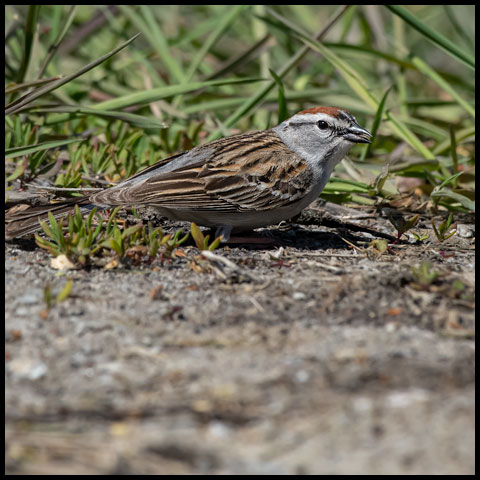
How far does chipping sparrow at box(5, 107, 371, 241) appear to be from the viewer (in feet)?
14.7

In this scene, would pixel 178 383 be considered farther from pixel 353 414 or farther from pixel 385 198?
pixel 385 198

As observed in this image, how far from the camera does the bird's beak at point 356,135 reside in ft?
16.6

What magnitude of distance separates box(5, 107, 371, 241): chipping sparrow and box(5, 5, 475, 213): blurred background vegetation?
52 centimetres

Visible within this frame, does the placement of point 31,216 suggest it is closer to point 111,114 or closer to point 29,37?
point 111,114

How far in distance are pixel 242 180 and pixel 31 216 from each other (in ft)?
4.21

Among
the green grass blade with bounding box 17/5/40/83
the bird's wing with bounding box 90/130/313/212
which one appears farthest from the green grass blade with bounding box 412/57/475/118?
the green grass blade with bounding box 17/5/40/83

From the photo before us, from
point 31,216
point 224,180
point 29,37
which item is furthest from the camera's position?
point 29,37

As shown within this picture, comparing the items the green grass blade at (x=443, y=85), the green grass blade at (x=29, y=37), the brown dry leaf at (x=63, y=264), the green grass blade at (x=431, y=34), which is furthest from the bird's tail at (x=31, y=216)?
the green grass blade at (x=443, y=85)

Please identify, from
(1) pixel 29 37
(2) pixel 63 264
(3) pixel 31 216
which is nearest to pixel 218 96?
(1) pixel 29 37

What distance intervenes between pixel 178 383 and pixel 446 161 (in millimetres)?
4023

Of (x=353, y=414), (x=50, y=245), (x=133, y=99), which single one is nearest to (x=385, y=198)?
(x=133, y=99)

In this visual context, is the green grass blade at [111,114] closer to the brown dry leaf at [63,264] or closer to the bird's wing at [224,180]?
the bird's wing at [224,180]

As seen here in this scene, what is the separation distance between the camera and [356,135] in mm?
5070

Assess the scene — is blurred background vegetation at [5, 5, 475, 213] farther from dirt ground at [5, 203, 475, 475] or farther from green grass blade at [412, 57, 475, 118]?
dirt ground at [5, 203, 475, 475]
